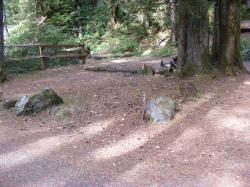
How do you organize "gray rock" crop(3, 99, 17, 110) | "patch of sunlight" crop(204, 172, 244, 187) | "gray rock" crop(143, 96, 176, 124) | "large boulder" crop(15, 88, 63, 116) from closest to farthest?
"patch of sunlight" crop(204, 172, 244, 187) < "gray rock" crop(143, 96, 176, 124) < "large boulder" crop(15, 88, 63, 116) < "gray rock" crop(3, 99, 17, 110)

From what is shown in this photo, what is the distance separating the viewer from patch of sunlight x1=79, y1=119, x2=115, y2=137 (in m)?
7.46

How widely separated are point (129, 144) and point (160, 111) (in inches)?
50.3

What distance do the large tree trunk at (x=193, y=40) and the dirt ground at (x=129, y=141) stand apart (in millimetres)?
517

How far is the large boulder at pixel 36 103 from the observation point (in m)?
8.62

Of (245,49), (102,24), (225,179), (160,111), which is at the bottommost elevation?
(225,179)

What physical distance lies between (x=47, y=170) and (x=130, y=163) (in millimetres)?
1198

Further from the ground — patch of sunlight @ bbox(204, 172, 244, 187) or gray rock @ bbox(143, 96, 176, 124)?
gray rock @ bbox(143, 96, 176, 124)

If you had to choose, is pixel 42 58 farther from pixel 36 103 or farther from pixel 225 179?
pixel 225 179

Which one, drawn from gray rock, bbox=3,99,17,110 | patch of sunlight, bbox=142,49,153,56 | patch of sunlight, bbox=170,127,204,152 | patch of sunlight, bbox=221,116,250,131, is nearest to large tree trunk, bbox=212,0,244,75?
patch of sunlight, bbox=221,116,250,131

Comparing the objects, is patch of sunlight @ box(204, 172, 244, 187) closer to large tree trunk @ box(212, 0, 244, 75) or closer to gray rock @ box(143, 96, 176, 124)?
gray rock @ box(143, 96, 176, 124)

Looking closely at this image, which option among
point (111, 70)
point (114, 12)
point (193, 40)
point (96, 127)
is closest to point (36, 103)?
point (96, 127)

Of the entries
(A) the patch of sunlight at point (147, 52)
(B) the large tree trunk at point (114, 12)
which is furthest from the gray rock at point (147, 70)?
(B) the large tree trunk at point (114, 12)

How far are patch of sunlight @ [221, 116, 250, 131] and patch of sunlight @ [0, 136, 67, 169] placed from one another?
289 centimetres

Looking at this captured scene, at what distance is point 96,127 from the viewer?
7684 mm
